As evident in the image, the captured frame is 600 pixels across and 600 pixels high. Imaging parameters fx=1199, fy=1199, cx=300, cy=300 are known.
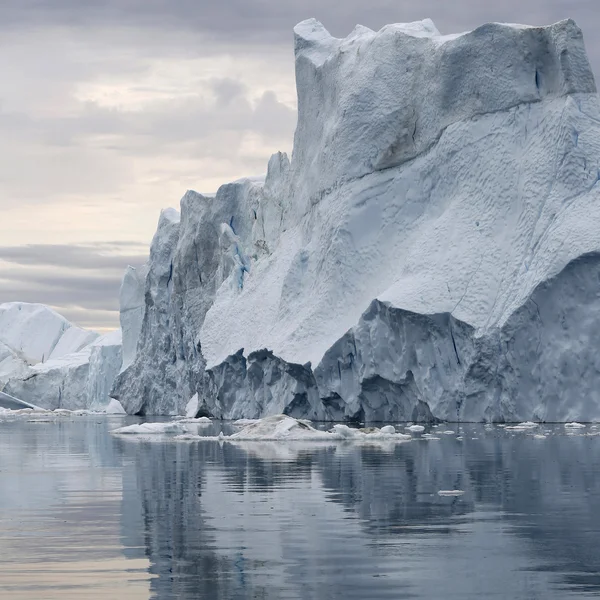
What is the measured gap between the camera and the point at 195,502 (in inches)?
387

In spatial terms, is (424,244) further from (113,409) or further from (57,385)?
(57,385)

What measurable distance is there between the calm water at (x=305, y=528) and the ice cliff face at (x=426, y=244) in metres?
10.2

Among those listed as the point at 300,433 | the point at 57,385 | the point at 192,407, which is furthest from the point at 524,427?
the point at 57,385

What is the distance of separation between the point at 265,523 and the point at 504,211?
20411mm

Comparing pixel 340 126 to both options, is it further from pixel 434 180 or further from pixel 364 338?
pixel 364 338

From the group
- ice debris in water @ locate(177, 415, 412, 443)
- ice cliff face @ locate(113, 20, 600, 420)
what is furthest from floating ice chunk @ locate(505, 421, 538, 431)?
ice debris in water @ locate(177, 415, 412, 443)

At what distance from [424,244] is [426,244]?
9cm

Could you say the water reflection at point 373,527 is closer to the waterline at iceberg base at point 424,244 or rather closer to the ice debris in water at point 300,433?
the ice debris in water at point 300,433

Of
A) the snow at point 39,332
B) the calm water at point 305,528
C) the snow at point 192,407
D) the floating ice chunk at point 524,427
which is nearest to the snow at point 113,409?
the snow at point 192,407

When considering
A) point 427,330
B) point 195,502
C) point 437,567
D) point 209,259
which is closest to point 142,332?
point 209,259

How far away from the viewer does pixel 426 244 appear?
28.8 meters

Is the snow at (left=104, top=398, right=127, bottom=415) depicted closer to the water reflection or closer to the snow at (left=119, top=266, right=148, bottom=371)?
the snow at (left=119, top=266, right=148, bottom=371)

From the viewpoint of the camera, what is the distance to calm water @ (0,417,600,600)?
6000mm

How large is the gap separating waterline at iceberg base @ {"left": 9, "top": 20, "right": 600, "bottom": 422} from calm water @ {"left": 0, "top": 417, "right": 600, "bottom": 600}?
1035cm
